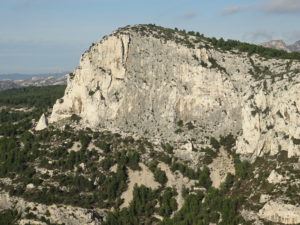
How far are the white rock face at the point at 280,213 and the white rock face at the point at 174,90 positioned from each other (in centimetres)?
2209

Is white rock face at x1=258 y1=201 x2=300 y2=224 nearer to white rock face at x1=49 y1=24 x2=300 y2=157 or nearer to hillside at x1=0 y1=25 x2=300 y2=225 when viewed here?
hillside at x1=0 y1=25 x2=300 y2=225

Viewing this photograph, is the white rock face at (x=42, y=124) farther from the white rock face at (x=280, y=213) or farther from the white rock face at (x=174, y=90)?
the white rock face at (x=280, y=213)

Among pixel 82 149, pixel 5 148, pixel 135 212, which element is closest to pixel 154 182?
pixel 135 212

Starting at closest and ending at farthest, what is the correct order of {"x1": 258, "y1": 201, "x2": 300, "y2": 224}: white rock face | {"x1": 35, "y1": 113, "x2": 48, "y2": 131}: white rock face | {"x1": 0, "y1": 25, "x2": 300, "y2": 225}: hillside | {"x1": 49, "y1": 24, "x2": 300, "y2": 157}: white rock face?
{"x1": 258, "y1": 201, "x2": 300, "y2": 224}: white rock face, {"x1": 0, "y1": 25, "x2": 300, "y2": 225}: hillside, {"x1": 49, "y1": 24, "x2": 300, "y2": 157}: white rock face, {"x1": 35, "y1": 113, "x2": 48, "y2": 131}: white rock face

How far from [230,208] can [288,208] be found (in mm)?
11380

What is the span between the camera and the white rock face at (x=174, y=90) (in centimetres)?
10881

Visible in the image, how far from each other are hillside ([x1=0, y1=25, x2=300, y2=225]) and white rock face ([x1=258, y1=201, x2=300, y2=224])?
181 millimetres

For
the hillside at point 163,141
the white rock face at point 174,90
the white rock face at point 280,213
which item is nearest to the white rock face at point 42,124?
the hillside at point 163,141

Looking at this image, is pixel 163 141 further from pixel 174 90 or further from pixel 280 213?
pixel 280 213

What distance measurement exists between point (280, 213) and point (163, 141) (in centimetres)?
3990

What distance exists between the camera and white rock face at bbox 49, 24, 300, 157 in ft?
357

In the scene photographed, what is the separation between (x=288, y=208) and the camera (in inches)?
3246

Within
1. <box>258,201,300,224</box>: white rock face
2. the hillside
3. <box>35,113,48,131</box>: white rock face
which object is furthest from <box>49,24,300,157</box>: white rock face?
<box>258,201,300,224</box>: white rock face

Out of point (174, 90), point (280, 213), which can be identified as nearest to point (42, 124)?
point (174, 90)
